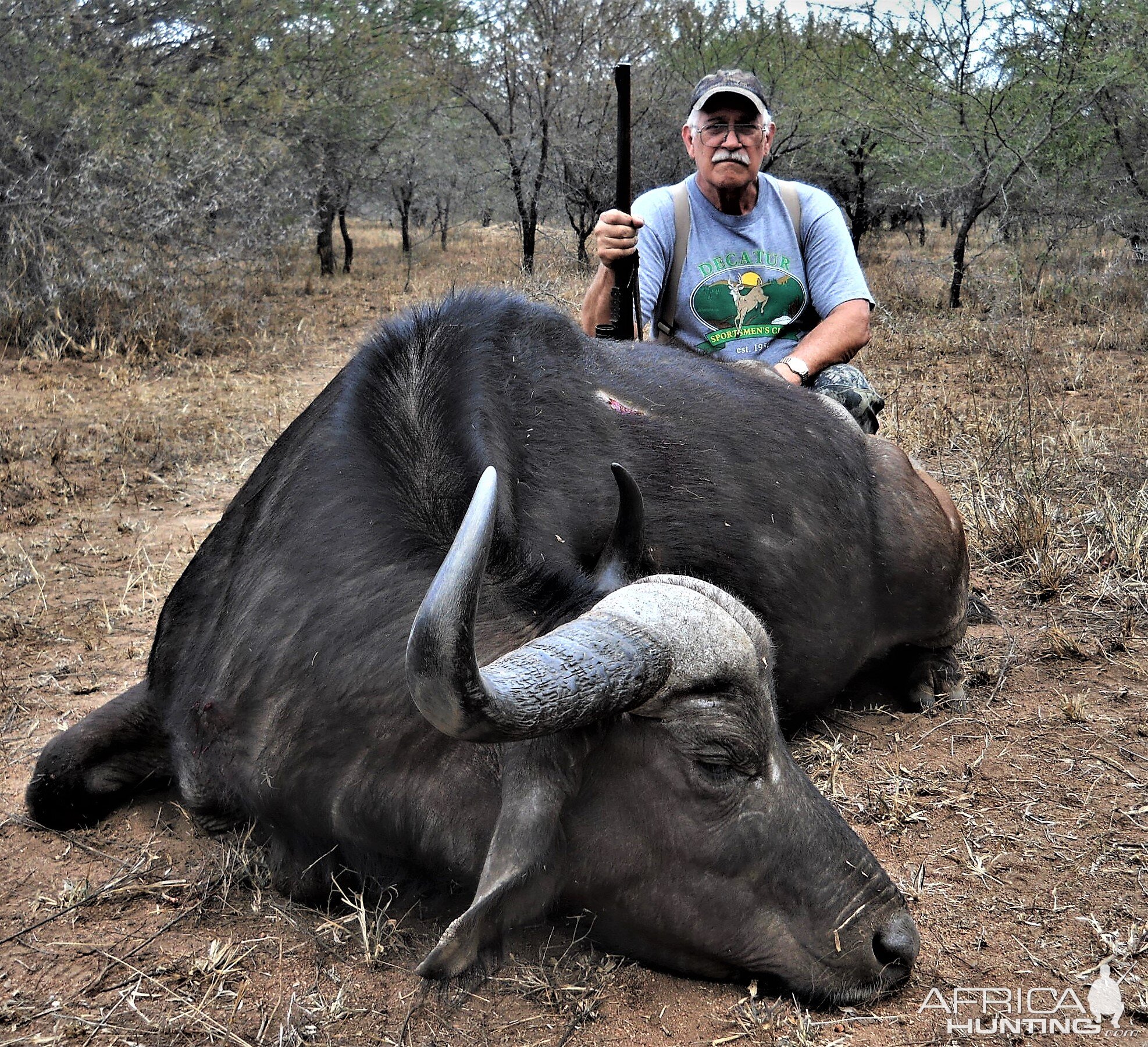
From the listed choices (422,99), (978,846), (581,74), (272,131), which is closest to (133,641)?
(978,846)

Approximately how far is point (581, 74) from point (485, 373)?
14690 mm

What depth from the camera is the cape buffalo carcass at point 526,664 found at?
2074 mm

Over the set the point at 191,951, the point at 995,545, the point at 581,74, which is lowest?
the point at 191,951

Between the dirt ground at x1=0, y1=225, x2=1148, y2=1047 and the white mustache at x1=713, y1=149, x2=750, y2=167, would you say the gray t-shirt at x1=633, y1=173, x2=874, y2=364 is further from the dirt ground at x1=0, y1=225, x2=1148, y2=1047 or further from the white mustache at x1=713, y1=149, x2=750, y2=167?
the dirt ground at x1=0, y1=225, x2=1148, y2=1047

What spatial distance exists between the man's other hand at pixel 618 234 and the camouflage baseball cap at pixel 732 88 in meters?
0.93

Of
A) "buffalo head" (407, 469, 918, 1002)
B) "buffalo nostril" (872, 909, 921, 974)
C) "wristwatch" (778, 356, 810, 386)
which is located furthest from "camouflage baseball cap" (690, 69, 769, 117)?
"buffalo nostril" (872, 909, 921, 974)

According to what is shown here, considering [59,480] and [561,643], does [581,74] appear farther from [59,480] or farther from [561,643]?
[561,643]

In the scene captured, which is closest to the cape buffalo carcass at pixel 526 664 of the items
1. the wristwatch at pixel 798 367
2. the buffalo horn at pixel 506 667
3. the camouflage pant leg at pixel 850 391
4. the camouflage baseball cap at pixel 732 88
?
the buffalo horn at pixel 506 667

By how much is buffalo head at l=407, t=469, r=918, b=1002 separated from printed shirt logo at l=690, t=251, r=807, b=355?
2712mm

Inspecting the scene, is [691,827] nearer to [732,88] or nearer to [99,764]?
[99,764]

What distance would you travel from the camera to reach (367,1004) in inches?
92.4

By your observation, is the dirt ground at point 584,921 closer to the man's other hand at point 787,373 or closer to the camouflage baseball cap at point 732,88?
the man's other hand at point 787,373

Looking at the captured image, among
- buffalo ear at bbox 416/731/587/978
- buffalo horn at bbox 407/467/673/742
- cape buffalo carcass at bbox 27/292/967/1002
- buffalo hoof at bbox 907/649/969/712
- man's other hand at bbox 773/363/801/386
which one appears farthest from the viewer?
man's other hand at bbox 773/363/801/386

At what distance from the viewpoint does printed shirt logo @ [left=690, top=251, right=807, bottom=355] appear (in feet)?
15.9
